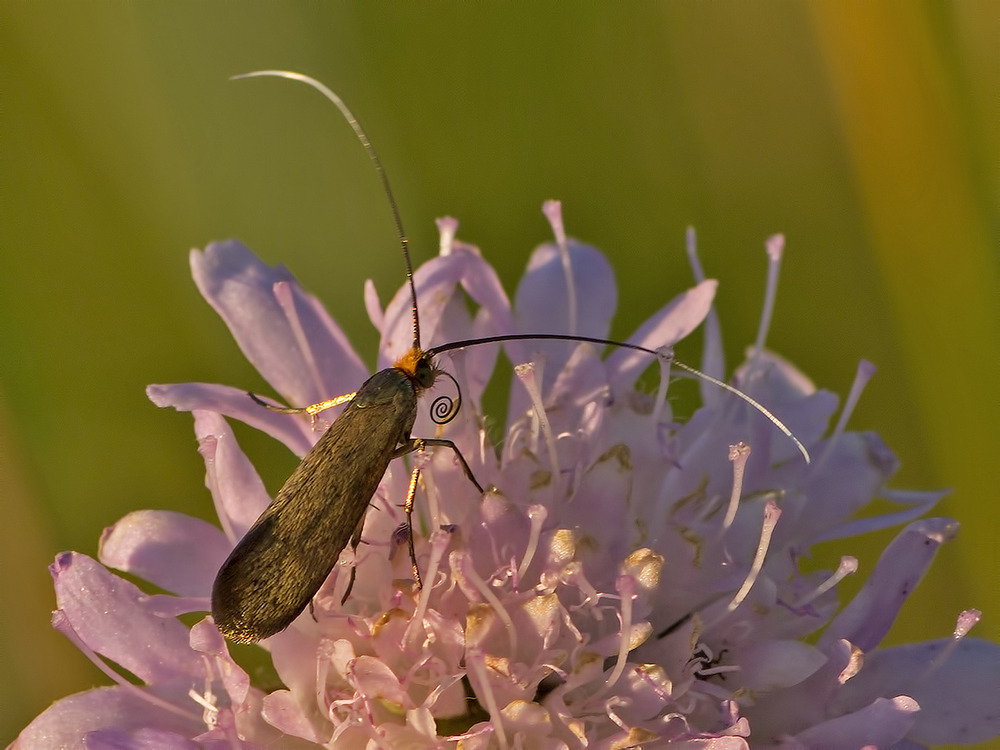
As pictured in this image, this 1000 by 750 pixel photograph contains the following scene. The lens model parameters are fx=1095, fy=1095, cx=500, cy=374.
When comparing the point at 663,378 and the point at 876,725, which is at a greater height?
the point at 663,378

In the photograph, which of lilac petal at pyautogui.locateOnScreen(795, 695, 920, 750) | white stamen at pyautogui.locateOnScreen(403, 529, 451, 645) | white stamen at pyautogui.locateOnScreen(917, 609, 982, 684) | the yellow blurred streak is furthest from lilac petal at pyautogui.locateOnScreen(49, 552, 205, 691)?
the yellow blurred streak

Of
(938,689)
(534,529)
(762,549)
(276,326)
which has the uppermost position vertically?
(276,326)

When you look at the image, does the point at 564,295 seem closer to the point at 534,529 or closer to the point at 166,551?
the point at 534,529

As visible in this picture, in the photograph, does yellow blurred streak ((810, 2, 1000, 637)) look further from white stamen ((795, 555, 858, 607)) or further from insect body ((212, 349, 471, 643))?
insect body ((212, 349, 471, 643))

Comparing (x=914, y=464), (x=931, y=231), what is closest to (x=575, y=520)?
(x=931, y=231)

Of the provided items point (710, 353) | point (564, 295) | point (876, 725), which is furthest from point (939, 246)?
point (876, 725)

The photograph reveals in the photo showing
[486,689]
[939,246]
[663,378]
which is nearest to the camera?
[486,689]

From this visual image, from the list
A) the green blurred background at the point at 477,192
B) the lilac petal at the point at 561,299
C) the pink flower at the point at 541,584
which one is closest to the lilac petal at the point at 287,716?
the pink flower at the point at 541,584
